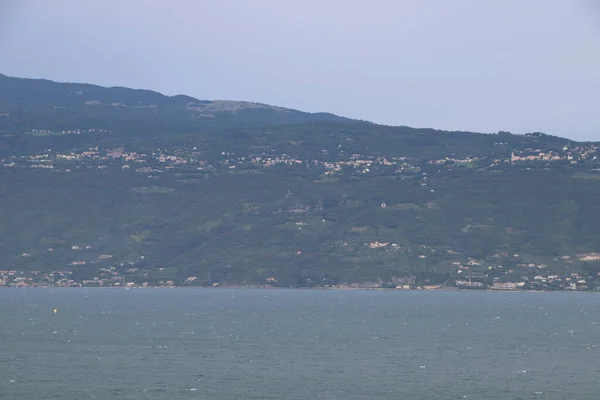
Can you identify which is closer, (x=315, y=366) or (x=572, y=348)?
(x=315, y=366)

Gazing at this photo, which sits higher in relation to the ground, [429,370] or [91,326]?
[429,370]

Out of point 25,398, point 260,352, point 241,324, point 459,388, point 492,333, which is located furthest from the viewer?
point 241,324

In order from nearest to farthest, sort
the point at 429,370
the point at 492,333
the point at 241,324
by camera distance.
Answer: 1. the point at 429,370
2. the point at 492,333
3. the point at 241,324

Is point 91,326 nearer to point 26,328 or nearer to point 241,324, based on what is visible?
point 26,328

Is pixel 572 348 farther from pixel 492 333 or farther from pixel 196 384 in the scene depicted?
pixel 196 384

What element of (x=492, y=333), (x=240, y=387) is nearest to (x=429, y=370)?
(x=240, y=387)

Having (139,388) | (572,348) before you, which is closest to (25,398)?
(139,388)
